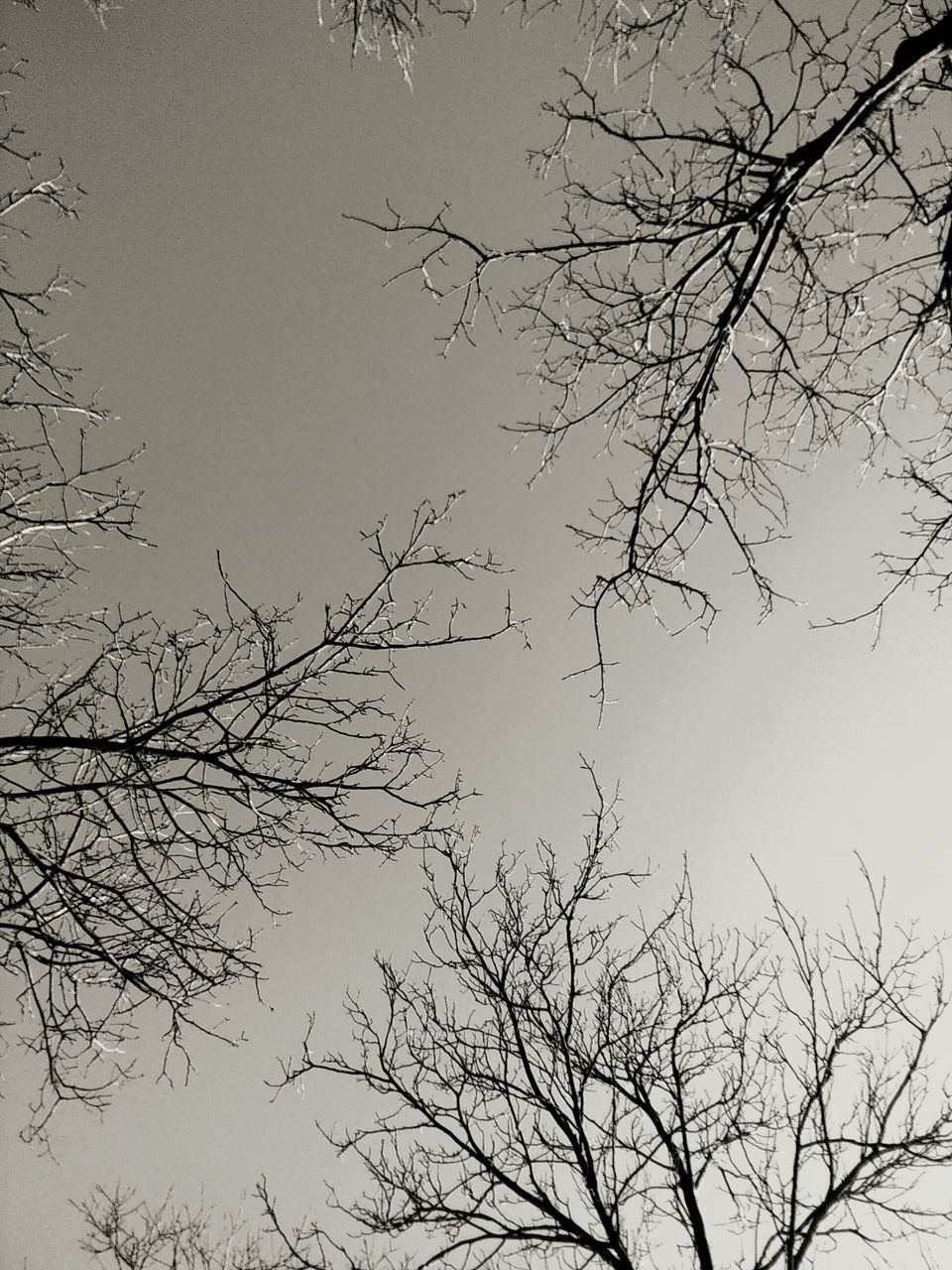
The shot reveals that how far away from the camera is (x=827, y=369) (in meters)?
3.67

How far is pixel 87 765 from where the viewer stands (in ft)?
13.1

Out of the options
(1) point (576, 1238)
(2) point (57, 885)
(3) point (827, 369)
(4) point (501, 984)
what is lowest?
(1) point (576, 1238)

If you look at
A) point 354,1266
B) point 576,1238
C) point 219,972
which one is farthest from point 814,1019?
point 219,972

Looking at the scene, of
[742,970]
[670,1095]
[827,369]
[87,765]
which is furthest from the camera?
[742,970]

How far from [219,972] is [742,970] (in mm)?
4969

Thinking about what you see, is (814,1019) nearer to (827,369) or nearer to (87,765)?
(827,369)

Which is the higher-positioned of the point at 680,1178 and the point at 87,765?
the point at 87,765

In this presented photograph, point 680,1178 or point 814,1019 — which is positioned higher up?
point 814,1019

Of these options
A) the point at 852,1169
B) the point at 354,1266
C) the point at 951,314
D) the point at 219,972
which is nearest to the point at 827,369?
the point at 951,314

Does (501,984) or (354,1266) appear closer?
(354,1266)

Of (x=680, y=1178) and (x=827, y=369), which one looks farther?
(x=680, y=1178)

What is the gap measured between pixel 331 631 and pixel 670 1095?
190 inches

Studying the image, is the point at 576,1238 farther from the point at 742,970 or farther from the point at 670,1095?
the point at 742,970

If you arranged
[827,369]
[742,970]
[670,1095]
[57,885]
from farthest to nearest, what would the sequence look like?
[742,970] < [670,1095] < [827,369] < [57,885]
